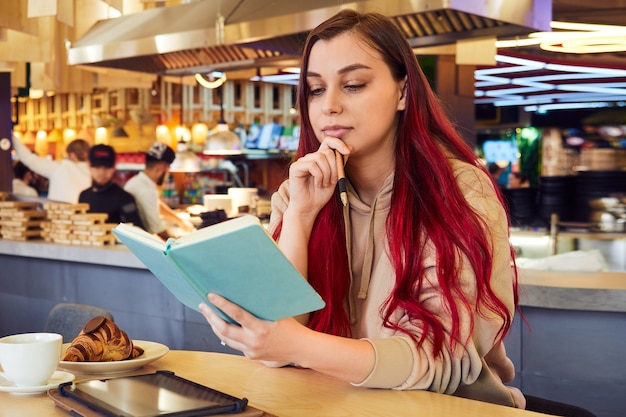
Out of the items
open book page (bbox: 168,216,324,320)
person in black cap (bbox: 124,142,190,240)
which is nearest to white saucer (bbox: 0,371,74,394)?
open book page (bbox: 168,216,324,320)

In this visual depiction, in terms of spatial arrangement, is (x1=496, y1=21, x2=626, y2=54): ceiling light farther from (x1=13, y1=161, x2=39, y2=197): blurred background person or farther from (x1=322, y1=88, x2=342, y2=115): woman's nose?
(x1=13, y1=161, x2=39, y2=197): blurred background person

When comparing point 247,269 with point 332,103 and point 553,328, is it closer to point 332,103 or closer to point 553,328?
point 332,103

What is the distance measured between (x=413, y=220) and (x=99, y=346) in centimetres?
74

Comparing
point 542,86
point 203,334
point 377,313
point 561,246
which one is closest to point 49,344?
point 377,313

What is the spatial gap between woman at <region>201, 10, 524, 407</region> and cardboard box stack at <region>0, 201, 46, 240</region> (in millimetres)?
3667

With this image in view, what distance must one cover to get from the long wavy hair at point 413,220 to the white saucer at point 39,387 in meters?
0.57

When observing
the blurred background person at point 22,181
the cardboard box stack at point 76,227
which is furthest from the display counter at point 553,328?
the blurred background person at point 22,181

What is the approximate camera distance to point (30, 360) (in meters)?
1.55

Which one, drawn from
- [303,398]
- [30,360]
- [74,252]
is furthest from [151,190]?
[303,398]

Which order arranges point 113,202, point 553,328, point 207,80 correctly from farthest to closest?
1. point 207,80
2. point 113,202
3. point 553,328

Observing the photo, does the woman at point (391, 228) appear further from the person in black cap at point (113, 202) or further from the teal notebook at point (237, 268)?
the person in black cap at point (113, 202)

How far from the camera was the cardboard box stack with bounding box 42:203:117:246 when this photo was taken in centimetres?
473

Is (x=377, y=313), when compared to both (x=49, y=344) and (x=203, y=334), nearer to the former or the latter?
(x=49, y=344)

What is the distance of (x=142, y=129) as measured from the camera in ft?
46.1
